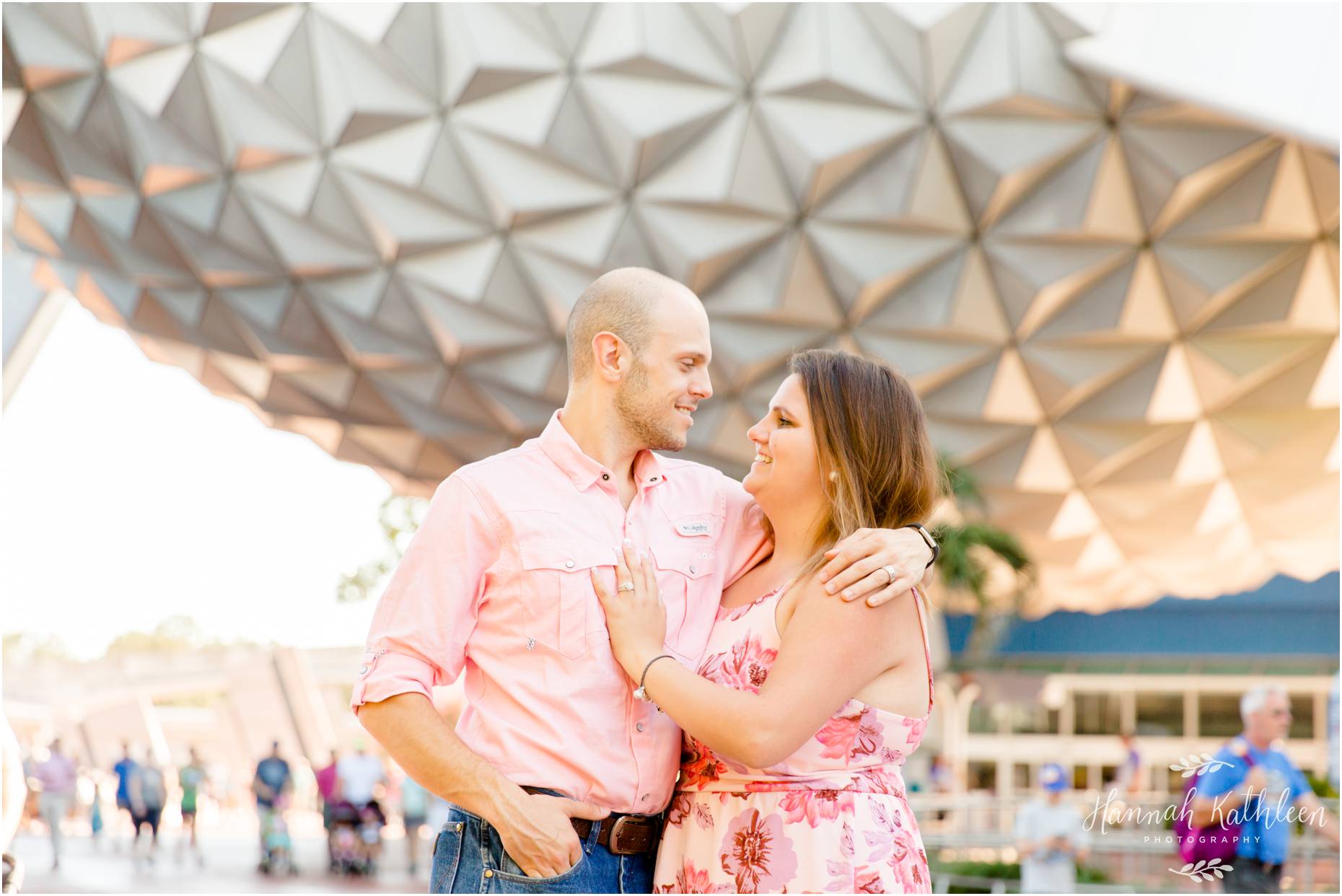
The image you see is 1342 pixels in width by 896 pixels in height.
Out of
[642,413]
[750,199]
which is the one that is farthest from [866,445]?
[750,199]

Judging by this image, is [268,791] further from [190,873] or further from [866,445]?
[866,445]

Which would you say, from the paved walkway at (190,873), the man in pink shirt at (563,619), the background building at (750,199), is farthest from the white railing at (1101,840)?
the man in pink shirt at (563,619)

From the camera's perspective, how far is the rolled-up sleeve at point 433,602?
288 cm

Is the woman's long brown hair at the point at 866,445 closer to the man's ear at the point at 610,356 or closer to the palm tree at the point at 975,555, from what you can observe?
the man's ear at the point at 610,356

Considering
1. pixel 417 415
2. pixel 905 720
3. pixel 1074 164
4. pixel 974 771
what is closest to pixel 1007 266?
pixel 1074 164

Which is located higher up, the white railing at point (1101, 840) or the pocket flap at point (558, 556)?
the pocket flap at point (558, 556)

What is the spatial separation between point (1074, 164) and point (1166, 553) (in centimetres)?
880

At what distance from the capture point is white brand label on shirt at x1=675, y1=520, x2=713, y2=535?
3.28 metres

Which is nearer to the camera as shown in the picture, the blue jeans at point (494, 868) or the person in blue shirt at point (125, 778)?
the blue jeans at point (494, 868)

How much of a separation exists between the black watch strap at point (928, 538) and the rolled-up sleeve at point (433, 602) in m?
1.04

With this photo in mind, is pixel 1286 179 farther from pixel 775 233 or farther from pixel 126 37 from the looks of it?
pixel 126 37

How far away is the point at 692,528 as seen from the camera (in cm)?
330

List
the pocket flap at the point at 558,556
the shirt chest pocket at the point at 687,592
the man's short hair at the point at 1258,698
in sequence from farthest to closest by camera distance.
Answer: the man's short hair at the point at 1258,698 < the shirt chest pocket at the point at 687,592 < the pocket flap at the point at 558,556

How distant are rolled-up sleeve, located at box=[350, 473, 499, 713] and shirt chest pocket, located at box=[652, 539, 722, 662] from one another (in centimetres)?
44
